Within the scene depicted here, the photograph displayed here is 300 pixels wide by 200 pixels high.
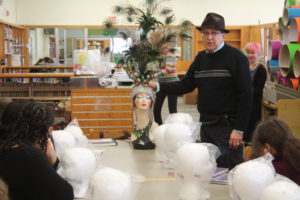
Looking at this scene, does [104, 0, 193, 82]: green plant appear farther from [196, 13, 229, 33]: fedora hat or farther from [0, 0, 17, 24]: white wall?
[0, 0, 17, 24]: white wall

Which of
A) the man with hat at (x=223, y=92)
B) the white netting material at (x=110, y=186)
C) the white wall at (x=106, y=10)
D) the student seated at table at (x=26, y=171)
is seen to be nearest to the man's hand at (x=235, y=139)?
the man with hat at (x=223, y=92)

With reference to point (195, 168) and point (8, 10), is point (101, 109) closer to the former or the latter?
point (195, 168)

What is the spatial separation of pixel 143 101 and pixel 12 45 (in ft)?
26.2

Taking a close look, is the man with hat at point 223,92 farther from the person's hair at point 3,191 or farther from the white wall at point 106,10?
the white wall at point 106,10

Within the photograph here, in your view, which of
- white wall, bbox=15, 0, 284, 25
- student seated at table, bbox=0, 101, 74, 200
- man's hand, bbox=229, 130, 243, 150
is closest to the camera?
student seated at table, bbox=0, 101, 74, 200

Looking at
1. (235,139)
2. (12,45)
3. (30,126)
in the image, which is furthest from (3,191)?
(12,45)

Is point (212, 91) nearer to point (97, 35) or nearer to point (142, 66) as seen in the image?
point (142, 66)

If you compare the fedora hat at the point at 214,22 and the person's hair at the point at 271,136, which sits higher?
the fedora hat at the point at 214,22

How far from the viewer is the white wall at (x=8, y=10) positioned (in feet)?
31.8

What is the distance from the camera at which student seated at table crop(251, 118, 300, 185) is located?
1.63m

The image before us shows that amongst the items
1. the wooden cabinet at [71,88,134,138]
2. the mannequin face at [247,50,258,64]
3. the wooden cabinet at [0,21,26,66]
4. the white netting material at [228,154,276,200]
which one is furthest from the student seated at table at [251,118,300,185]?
the wooden cabinet at [0,21,26,66]

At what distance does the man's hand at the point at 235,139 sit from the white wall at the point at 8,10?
28.5 ft

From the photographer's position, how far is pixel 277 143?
1815 mm

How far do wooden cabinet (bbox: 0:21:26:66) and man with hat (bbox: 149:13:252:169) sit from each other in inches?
301
